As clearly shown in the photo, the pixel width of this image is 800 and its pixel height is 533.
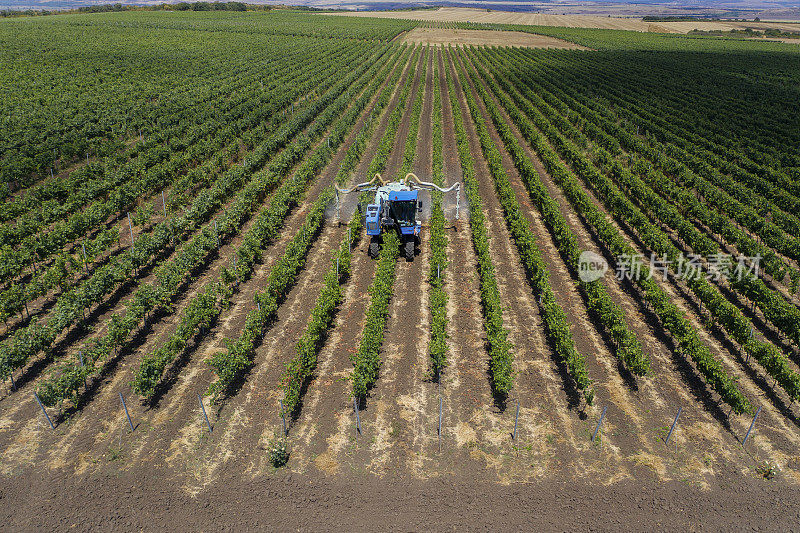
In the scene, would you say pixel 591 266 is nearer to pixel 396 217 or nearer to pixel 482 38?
pixel 396 217

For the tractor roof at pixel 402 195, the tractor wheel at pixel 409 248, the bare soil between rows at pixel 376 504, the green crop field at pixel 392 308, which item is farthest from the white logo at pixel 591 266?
the bare soil between rows at pixel 376 504

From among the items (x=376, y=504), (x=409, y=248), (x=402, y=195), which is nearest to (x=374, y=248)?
(x=409, y=248)

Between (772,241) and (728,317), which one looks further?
(772,241)

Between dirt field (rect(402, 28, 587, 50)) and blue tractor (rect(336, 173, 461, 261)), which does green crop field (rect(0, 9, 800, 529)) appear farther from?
dirt field (rect(402, 28, 587, 50))

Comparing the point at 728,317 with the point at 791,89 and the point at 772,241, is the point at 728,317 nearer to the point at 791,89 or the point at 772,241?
the point at 772,241

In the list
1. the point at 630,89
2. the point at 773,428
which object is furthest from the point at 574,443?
the point at 630,89

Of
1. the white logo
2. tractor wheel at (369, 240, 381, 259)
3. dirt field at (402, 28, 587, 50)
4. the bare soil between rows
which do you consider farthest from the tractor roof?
dirt field at (402, 28, 587, 50)
